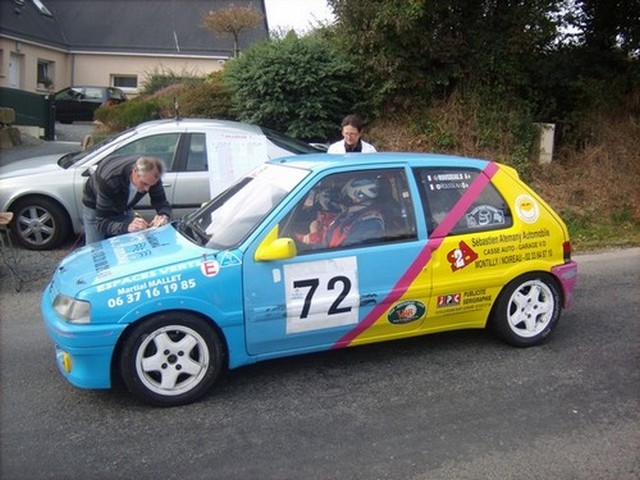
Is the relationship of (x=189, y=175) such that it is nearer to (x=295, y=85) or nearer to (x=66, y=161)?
(x=66, y=161)

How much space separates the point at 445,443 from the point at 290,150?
206 inches

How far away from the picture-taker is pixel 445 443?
11.9ft

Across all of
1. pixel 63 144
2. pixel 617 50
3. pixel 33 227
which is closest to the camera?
pixel 33 227

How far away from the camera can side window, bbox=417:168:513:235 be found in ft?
15.2

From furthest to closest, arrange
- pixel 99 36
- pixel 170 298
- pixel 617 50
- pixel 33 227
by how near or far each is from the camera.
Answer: pixel 99 36
pixel 617 50
pixel 33 227
pixel 170 298

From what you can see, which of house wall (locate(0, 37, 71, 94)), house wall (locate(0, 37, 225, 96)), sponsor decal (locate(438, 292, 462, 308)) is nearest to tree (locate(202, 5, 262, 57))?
house wall (locate(0, 37, 225, 96))

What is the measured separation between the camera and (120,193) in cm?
539

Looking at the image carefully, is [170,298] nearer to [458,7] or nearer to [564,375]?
[564,375]

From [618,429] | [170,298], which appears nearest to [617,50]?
[618,429]

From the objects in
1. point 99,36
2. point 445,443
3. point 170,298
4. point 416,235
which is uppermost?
point 99,36

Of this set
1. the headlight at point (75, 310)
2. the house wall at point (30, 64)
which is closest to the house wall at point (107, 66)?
the house wall at point (30, 64)

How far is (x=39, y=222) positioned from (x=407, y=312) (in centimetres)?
517

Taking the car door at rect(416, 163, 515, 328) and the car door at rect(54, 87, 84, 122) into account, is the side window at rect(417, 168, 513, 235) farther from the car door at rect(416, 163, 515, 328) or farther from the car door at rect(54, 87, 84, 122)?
the car door at rect(54, 87, 84, 122)

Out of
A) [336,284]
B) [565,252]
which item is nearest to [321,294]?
[336,284]
